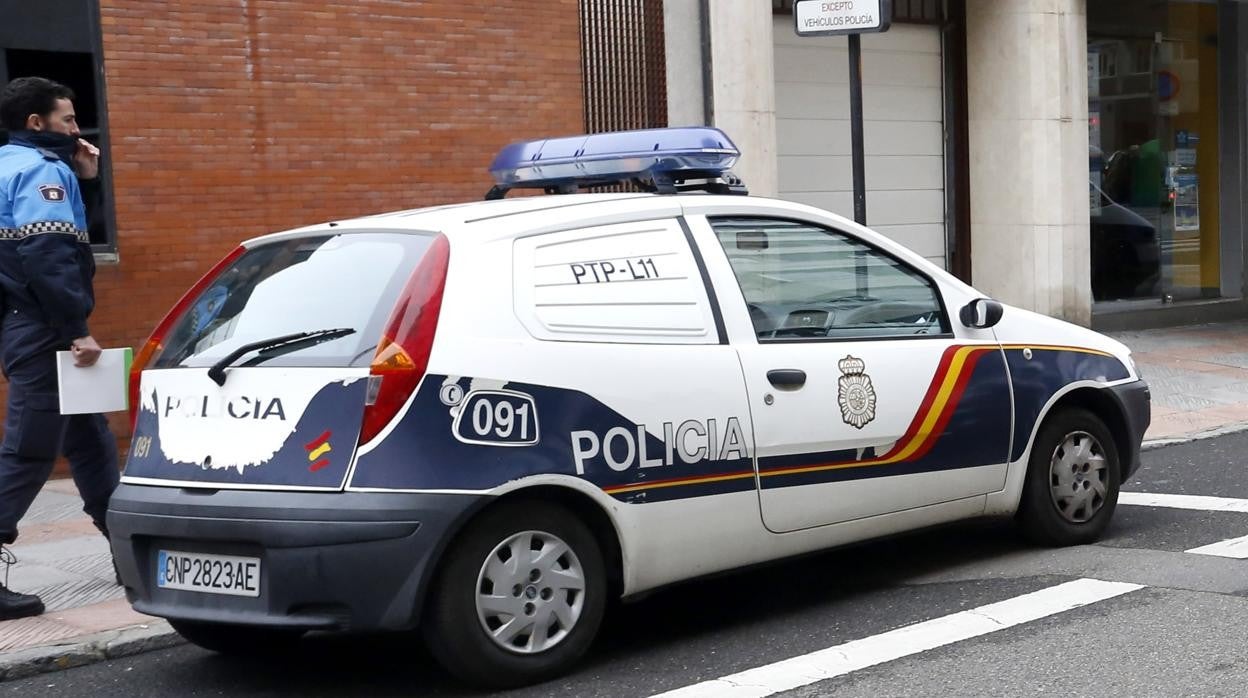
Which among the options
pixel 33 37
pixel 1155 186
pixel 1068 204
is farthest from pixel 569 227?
pixel 1155 186

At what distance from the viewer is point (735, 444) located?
5324 millimetres

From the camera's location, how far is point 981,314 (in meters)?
6.20

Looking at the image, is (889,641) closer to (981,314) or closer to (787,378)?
(787,378)

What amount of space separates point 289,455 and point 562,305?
100cm

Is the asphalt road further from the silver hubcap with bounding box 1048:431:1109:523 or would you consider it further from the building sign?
the building sign

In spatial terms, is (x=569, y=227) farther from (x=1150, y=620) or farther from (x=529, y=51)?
(x=529, y=51)

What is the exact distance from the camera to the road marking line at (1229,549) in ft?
21.2

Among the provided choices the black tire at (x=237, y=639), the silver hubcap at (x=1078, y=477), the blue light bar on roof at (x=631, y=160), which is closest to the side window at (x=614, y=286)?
the blue light bar on roof at (x=631, y=160)

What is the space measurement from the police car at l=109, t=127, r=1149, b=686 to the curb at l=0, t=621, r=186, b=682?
416 millimetres

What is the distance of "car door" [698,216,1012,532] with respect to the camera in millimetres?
5492

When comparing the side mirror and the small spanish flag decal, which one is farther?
the side mirror

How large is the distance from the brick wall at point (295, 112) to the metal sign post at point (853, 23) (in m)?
3.24

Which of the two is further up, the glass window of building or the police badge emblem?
the glass window of building

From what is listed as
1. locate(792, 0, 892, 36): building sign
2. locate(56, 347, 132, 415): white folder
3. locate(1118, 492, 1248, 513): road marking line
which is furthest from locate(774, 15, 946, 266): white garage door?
locate(56, 347, 132, 415): white folder
